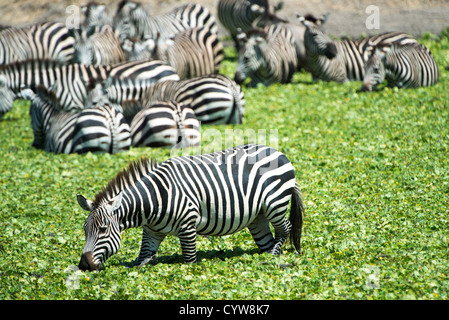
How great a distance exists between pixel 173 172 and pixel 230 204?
0.68 m

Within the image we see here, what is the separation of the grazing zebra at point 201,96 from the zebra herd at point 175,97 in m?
0.02

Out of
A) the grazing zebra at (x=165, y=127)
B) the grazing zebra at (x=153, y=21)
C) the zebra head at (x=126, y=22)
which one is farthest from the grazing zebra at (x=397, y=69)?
the zebra head at (x=126, y=22)

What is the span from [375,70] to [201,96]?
4.20 metres

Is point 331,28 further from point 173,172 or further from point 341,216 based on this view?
point 173,172

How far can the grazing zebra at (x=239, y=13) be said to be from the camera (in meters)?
18.8

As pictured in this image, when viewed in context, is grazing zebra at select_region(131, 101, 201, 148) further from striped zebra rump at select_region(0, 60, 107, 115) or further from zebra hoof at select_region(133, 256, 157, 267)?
zebra hoof at select_region(133, 256, 157, 267)

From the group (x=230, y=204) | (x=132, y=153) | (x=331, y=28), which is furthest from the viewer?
(x=331, y=28)

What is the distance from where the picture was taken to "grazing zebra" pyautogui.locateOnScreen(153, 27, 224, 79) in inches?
606

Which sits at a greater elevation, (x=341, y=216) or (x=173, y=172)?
(x=173, y=172)

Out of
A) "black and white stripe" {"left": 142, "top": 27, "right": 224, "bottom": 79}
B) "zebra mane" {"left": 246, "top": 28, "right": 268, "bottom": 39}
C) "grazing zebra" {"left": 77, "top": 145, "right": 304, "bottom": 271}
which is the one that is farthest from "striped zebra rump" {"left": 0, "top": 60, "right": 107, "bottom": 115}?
"grazing zebra" {"left": 77, "top": 145, "right": 304, "bottom": 271}

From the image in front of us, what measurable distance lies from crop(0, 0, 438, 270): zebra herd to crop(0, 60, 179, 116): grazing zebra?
0.03 metres

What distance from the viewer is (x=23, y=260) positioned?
256 inches

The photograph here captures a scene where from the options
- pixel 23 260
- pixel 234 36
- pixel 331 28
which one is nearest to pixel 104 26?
pixel 234 36

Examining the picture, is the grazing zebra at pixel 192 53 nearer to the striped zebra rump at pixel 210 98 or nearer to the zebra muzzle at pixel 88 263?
the striped zebra rump at pixel 210 98
